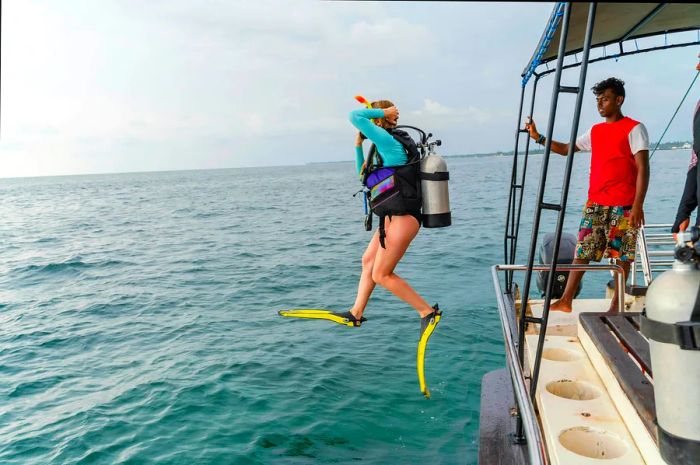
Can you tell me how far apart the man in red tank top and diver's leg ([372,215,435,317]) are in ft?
5.37

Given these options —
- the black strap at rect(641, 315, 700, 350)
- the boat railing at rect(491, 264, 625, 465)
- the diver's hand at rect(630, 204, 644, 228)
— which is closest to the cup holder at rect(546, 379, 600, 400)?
the boat railing at rect(491, 264, 625, 465)

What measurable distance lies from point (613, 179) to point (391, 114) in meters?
2.34

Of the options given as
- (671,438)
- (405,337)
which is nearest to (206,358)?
(405,337)

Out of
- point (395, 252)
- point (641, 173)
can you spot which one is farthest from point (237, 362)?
point (641, 173)

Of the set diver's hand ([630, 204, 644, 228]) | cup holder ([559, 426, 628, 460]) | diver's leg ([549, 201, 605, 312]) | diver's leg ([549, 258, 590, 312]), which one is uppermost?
diver's hand ([630, 204, 644, 228])

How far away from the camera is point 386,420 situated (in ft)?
24.7

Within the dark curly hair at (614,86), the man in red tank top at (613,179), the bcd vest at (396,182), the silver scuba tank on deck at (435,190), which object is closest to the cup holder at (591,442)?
the silver scuba tank on deck at (435,190)

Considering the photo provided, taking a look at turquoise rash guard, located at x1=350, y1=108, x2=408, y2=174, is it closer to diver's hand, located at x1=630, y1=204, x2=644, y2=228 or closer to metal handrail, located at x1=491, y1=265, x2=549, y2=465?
metal handrail, located at x1=491, y1=265, x2=549, y2=465

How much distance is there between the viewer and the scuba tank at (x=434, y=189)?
4418 mm

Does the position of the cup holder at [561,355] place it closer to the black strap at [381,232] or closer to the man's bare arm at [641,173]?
the man's bare arm at [641,173]

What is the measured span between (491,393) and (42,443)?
5.97 meters

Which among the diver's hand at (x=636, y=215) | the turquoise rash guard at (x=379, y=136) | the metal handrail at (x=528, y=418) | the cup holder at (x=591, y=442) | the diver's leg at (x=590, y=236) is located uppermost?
the turquoise rash guard at (x=379, y=136)

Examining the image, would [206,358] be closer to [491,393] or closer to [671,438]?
[491,393]

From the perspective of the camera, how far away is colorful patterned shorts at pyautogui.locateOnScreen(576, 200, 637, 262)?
531 cm
